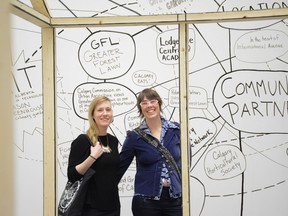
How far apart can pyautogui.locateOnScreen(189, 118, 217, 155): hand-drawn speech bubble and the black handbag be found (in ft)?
3.41

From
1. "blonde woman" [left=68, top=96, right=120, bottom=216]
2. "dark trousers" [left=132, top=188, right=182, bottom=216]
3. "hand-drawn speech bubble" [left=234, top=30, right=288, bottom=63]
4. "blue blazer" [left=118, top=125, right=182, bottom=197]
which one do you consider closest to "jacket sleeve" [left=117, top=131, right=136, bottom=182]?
"blue blazer" [left=118, top=125, right=182, bottom=197]

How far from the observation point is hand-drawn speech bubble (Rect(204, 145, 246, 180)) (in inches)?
103

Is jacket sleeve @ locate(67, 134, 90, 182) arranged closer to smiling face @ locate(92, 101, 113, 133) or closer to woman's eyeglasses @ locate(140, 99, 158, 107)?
smiling face @ locate(92, 101, 113, 133)

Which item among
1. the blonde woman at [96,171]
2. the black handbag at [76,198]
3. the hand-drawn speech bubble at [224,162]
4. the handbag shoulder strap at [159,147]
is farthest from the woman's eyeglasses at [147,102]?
the hand-drawn speech bubble at [224,162]

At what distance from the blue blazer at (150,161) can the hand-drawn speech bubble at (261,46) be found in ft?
3.20

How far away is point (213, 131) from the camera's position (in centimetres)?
262

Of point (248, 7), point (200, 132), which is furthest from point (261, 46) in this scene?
point (200, 132)

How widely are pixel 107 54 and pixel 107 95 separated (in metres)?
0.30

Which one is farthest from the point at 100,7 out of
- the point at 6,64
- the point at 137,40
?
the point at 6,64

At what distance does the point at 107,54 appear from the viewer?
8.86 feet

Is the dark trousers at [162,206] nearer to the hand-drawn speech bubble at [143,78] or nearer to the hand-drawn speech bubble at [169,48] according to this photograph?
the hand-drawn speech bubble at [143,78]

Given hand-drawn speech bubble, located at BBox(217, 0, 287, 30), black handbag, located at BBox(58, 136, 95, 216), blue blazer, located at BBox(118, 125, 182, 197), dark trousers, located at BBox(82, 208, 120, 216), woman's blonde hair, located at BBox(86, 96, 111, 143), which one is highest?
hand-drawn speech bubble, located at BBox(217, 0, 287, 30)

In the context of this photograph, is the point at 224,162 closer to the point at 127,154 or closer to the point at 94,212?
the point at 127,154

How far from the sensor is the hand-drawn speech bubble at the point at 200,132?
262 centimetres
